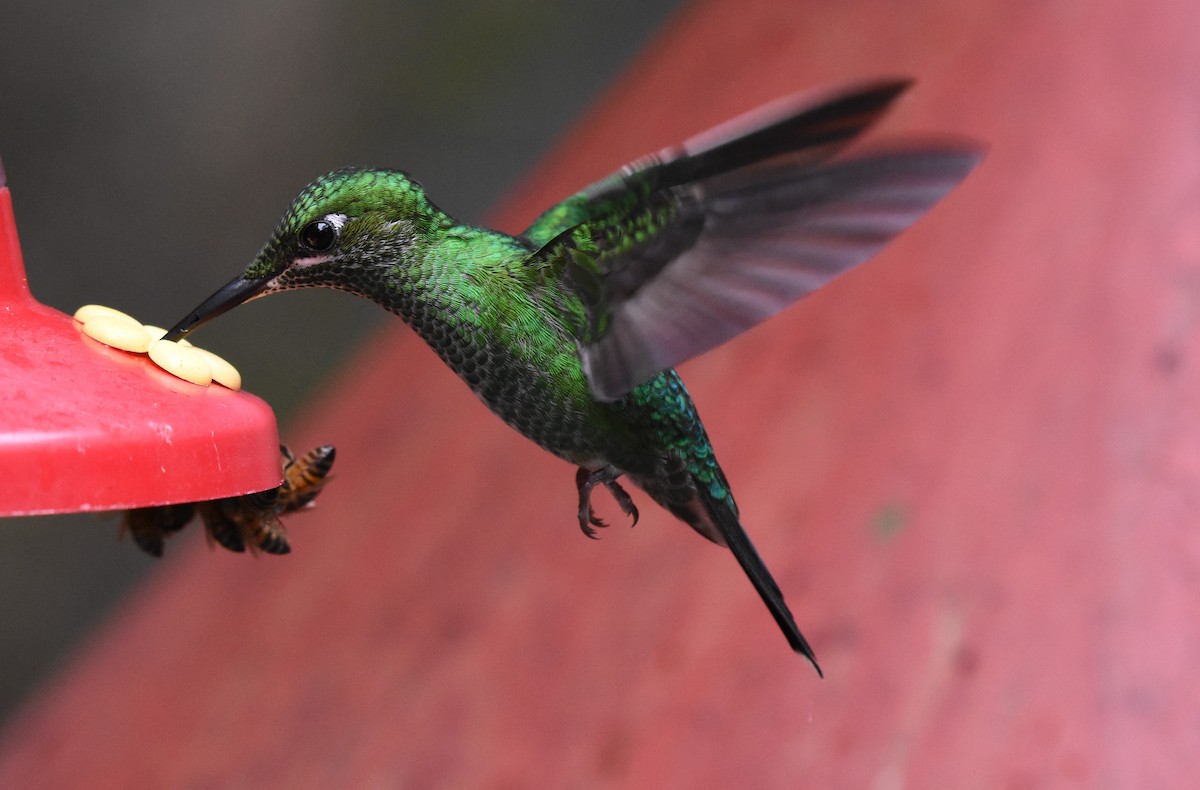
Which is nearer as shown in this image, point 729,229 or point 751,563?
point 729,229

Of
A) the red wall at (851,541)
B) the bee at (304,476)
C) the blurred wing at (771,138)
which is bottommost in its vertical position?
the red wall at (851,541)

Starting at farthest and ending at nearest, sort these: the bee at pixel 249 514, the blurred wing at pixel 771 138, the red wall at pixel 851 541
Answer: the red wall at pixel 851 541, the bee at pixel 249 514, the blurred wing at pixel 771 138

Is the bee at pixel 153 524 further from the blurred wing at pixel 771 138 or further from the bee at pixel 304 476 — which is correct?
the blurred wing at pixel 771 138

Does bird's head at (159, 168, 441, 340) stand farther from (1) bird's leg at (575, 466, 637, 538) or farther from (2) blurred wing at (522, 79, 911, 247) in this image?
(1) bird's leg at (575, 466, 637, 538)

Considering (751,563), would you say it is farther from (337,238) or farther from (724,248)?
(337,238)

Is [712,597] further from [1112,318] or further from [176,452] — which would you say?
[176,452]

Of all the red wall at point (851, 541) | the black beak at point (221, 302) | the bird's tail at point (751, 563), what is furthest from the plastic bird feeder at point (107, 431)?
the red wall at point (851, 541)

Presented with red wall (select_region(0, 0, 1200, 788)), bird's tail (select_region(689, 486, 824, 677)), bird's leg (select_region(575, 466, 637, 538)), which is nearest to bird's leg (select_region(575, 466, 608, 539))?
bird's leg (select_region(575, 466, 637, 538))

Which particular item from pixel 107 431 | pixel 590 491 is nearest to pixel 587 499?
pixel 590 491
